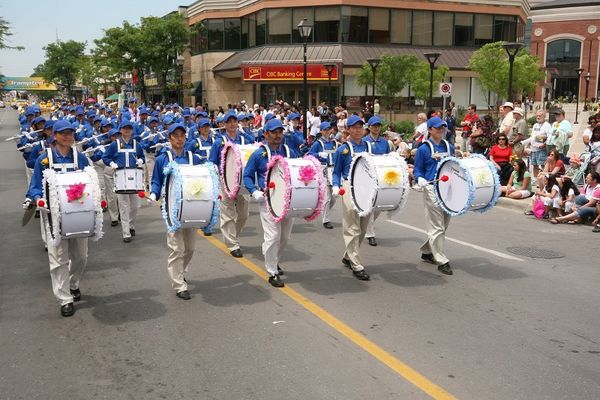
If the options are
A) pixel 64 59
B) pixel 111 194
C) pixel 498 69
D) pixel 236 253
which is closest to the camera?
pixel 236 253

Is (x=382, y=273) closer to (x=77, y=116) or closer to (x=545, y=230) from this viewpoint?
(x=545, y=230)

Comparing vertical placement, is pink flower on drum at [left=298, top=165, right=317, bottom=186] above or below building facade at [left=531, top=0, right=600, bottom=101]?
below

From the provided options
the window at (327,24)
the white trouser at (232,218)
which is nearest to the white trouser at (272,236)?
the white trouser at (232,218)

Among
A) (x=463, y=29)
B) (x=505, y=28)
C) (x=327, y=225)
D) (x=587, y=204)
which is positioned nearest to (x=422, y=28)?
(x=463, y=29)

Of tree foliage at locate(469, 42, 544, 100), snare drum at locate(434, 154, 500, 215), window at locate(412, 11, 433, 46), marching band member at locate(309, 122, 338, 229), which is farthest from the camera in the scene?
window at locate(412, 11, 433, 46)

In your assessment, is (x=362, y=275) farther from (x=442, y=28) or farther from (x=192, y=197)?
(x=442, y=28)

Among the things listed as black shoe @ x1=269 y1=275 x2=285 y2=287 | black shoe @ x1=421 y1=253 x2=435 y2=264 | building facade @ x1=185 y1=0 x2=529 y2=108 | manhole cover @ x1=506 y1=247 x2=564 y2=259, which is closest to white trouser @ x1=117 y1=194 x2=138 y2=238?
black shoe @ x1=269 y1=275 x2=285 y2=287

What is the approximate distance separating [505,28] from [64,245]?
156 feet

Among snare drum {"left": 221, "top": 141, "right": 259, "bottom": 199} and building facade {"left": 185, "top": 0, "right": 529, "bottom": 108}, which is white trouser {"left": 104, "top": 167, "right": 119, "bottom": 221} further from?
building facade {"left": 185, "top": 0, "right": 529, "bottom": 108}

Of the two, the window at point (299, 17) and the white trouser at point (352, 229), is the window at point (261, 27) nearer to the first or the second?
the window at point (299, 17)

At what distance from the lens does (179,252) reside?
23.5 ft

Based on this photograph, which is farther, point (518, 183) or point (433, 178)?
point (518, 183)

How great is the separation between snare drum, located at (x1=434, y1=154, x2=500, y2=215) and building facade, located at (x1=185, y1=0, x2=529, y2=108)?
1294 inches

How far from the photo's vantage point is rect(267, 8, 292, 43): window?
44750mm
